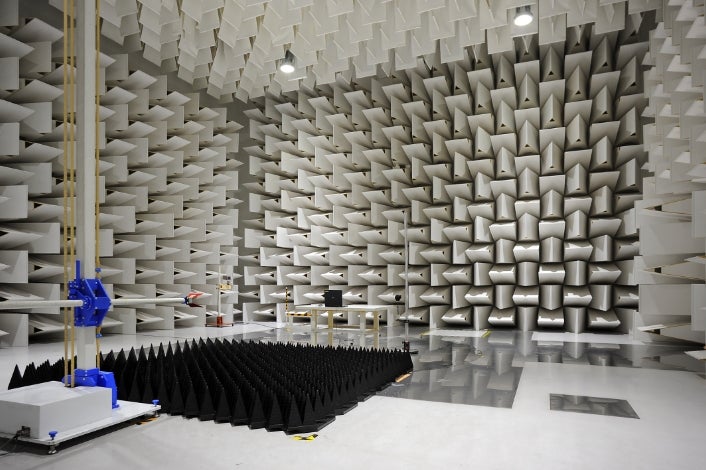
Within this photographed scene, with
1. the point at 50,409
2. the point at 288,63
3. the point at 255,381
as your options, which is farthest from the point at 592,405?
the point at 288,63

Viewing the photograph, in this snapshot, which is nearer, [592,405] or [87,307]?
[87,307]

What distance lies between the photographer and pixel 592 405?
3.53 meters

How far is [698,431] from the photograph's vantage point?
→ 2969 millimetres

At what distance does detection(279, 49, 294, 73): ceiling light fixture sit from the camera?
7711 millimetres

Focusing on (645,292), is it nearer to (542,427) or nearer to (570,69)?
(542,427)

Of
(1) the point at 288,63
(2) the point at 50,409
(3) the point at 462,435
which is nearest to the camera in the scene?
(2) the point at 50,409

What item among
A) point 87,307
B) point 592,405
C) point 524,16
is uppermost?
point 524,16

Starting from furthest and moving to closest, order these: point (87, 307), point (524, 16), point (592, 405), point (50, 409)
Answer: point (524, 16) → point (592, 405) → point (87, 307) → point (50, 409)

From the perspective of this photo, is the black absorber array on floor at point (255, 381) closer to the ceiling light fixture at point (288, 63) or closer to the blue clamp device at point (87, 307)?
the blue clamp device at point (87, 307)

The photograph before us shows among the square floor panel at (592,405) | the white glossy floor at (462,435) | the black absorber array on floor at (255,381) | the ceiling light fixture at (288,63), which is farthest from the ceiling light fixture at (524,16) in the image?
the square floor panel at (592,405)

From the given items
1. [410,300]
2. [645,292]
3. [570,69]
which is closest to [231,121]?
[410,300]

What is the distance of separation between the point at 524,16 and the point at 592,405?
467 cm

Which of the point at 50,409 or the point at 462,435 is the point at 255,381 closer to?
the point at 50,409

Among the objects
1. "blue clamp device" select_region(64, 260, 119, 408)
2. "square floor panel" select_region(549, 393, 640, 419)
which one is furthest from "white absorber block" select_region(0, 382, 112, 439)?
"square floor panel" select_region(549, 393, 640, 419)
